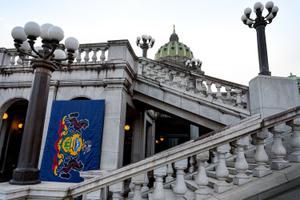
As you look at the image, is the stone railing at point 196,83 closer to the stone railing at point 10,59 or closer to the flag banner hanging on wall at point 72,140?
the flag banner hanging on wall at point 72,140

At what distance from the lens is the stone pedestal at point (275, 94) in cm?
521

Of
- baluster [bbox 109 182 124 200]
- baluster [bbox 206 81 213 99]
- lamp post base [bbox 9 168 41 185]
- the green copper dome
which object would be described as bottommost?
baluster [bbox 109 182 124 200]

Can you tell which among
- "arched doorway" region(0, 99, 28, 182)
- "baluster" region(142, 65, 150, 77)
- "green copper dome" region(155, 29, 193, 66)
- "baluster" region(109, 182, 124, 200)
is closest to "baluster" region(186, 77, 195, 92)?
"baluster" region(142, 65, 150, 77)

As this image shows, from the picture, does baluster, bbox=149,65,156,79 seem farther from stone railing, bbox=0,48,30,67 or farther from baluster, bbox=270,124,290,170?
baluster, bbox=270,124,290,170

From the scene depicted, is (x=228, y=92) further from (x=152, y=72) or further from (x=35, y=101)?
(x=35, y=101)

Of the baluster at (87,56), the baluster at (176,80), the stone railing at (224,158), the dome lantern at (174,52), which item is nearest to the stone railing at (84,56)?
the baluster at (87,56)

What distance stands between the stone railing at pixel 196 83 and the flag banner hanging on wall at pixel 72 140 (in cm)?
286

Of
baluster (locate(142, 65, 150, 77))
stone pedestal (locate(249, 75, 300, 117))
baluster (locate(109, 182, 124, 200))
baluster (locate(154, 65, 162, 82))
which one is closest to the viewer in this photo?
baluster (locate(109, 182, 124, 200))

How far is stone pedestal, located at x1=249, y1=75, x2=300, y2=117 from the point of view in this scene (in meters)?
5.21

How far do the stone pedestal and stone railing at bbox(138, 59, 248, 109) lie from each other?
189 centimetres

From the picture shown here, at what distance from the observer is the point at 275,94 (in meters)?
5.29

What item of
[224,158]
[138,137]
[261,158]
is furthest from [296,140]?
[138,137]

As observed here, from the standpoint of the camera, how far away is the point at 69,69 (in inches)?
326

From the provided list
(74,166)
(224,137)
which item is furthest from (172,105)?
(224,137)
